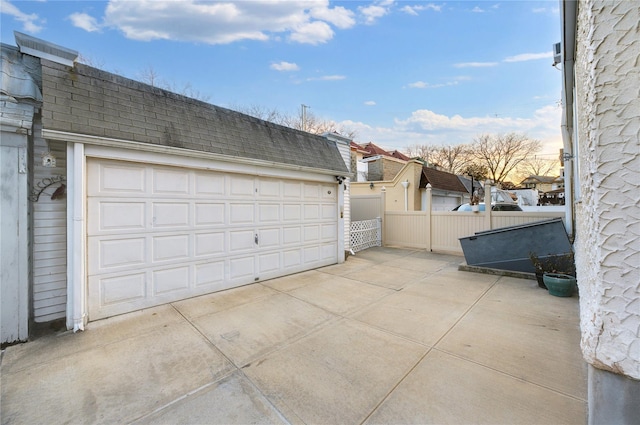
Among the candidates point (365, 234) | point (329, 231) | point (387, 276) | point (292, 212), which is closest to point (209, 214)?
point (292, 212)

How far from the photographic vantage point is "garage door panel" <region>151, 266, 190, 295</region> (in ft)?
14.1

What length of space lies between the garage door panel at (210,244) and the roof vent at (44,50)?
307 cm

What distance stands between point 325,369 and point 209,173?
3.91 meters

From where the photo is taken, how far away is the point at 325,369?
2643 mm

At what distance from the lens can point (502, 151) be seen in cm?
2855

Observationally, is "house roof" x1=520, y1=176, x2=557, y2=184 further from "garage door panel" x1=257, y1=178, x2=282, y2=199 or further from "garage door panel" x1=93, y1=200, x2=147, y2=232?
"garage door panel" x1=93, y1=200, x2=147, y2=232

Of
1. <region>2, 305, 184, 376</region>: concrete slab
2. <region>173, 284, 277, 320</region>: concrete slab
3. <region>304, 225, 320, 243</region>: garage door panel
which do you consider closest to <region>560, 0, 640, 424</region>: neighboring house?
<region>173, 284, 277, 320</region>: concrete slab

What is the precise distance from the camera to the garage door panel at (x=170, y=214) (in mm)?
4316

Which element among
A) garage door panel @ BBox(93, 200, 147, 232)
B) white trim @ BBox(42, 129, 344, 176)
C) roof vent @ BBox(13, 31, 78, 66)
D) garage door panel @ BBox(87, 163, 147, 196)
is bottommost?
garage door panel @ BBox(93, 200, 147, 232)

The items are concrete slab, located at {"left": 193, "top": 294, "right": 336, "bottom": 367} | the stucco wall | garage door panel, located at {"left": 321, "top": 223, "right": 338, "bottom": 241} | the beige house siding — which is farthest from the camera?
the beige house siding

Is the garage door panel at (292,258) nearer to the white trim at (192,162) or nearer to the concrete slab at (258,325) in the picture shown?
the concrete slab at (258,325)

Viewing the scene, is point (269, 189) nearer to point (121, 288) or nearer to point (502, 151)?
point (121, 288)

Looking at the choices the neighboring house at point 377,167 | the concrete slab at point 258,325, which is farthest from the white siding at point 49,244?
the neighboring house at point 377,167

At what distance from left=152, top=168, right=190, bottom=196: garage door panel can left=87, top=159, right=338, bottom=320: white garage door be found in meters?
0.02
